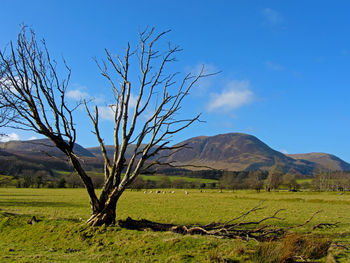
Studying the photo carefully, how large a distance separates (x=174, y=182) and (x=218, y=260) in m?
129

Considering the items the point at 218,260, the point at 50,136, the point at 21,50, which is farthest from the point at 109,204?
the point at 21,50

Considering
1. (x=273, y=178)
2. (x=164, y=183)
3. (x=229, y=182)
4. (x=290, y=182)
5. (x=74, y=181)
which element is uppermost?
(x=273, y=178)

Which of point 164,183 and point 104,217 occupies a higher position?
point 104,217

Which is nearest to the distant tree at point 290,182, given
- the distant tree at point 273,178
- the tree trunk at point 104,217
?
the distant tree at point 273,178

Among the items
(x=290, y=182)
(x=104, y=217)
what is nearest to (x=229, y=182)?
(x=290, y=182)

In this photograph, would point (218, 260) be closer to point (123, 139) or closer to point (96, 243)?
point (96, 243)

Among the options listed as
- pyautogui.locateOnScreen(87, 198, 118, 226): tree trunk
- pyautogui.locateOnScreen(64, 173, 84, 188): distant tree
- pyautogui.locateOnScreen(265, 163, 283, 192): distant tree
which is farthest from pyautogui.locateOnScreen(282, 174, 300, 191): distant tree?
pyautogui.locateOnScreen(87, 198, 118, 226): tree trunk

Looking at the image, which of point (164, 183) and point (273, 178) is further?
point (164, 183)

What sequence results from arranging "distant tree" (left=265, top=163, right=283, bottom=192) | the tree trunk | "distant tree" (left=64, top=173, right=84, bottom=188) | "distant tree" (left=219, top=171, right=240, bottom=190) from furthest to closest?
"distant tree" (left=219, top=171, right=240, bottom=190) → "distant tree" (left=64, top=173, right=84, bottom=188) → "distant tree" (left=265, top=163, right=283, bottom=192) → the tree trunk

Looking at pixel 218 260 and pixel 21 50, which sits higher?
pixel 21 50

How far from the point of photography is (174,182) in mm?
134500

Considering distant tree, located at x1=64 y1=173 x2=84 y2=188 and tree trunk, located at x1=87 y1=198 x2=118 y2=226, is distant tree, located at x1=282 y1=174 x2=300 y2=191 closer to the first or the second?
distant tree, located at x1=64 y1=173 x2=84 y2=188

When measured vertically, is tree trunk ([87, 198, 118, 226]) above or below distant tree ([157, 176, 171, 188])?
above

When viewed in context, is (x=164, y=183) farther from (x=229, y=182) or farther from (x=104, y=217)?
(x=104, y=217)
